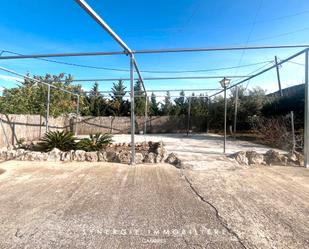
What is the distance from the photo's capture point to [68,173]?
4.94m

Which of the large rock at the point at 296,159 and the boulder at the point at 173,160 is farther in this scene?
the large rock at the point at 296,159

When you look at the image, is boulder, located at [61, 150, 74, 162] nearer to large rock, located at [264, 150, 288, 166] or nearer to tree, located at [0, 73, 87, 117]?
tree, located at [0, 73, 87, 117]

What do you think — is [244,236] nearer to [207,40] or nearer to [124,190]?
[124,190]

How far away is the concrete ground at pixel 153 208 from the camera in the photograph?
2389 millimetres

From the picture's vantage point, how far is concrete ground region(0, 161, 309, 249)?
7.84ft

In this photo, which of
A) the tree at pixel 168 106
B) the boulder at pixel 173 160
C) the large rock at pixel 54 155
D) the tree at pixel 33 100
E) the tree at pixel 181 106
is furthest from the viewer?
the tree at pixel 168 106

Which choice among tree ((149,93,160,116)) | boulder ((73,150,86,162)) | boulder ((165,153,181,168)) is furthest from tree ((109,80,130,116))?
boulder ((165,153,181,168))

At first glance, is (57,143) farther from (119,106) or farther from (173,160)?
(119,106)

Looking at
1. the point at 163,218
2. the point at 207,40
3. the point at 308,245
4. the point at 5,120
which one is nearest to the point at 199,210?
the point at 163,218

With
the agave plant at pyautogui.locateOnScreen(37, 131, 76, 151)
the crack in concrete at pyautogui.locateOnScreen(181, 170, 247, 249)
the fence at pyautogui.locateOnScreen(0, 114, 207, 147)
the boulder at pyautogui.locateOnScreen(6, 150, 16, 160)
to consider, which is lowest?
the crack in concrete at pyautogui.locateOnScreen(181, 170, 247, 249)

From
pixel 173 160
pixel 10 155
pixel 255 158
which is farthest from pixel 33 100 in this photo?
pixel 255 158

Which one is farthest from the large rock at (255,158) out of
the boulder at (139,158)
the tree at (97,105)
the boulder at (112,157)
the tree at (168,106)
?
the tree at (97,105)

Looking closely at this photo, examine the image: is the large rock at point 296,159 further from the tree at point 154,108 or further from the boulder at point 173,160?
the tree at point 154,108

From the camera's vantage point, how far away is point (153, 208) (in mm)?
3152
